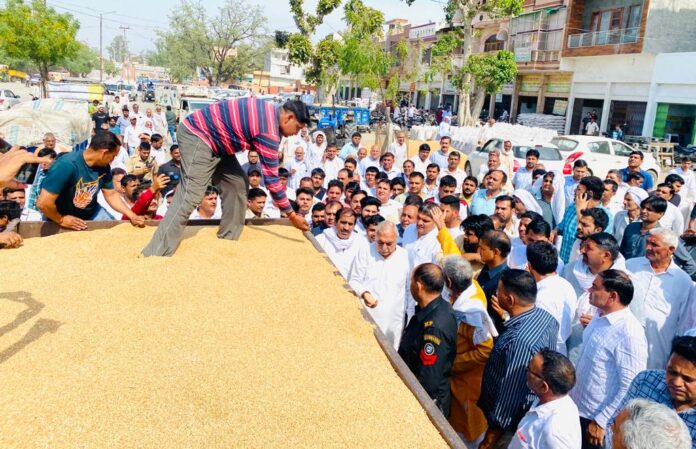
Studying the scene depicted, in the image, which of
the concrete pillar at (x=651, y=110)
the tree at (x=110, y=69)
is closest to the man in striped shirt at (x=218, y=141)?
the concrete pillar at (x=651, y=110)

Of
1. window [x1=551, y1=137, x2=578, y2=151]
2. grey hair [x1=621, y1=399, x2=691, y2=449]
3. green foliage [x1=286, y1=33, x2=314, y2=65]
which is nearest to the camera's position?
grey hair [x1=621, y1=399, x2=691, y2=449]

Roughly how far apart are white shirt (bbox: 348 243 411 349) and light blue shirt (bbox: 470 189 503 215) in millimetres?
2291

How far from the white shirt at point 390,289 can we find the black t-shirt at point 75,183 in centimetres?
241

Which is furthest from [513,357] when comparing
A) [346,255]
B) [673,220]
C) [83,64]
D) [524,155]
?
[83,64]

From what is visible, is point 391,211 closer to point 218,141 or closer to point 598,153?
point 218,141

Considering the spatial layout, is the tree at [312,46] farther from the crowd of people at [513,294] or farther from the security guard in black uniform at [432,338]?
the security guard in black uniform at [432,338]

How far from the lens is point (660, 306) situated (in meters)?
3.96

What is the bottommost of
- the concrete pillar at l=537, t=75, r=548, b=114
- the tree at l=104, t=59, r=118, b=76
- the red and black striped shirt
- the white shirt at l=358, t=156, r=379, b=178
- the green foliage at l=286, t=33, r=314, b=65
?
the white shirt at l=358, t=156, r=379, b=178

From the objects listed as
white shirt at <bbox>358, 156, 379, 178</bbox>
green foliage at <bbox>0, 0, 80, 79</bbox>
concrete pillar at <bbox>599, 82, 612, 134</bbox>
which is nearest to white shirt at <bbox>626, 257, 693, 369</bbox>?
white shirt at <bbox>358, 156, 379, 178</bbox>

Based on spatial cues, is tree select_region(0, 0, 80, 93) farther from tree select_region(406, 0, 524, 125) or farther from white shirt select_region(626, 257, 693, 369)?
white shirt select_region(626, 257, 693, 369)

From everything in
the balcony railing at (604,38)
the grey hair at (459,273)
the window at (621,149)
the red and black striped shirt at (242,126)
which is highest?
the balcony railing at (604,38)

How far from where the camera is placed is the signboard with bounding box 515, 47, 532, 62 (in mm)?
27375

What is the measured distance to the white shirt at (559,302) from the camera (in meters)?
3.56

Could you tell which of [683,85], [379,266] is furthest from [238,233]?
[683,85]
